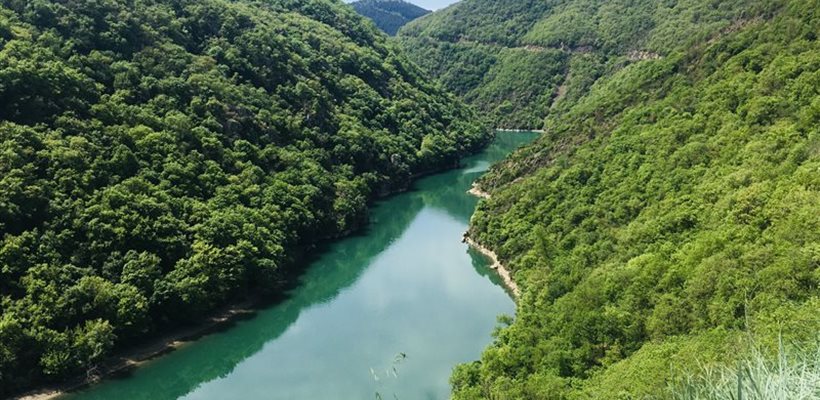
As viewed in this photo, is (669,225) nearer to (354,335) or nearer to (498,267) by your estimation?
(498,267)

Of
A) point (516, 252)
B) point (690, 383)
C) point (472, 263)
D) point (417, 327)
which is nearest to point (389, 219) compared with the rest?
point (472, 263)

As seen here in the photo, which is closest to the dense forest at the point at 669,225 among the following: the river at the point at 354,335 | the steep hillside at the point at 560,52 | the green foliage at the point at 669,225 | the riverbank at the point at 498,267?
the green foliage at the point at 669,225

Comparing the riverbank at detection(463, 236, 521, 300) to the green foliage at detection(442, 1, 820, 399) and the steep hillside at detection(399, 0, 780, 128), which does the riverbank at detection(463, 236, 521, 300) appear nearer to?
the green foliage at detection(442, 1, 820, 399)

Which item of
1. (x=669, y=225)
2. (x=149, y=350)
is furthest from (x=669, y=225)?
(x=149, y=350)

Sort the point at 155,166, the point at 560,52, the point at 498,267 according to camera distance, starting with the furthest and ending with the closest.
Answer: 1. the point at 560,52
2. the point at 498,267
3. the point at 155,166

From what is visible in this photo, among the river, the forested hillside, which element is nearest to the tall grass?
the river

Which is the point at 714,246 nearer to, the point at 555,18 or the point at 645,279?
the point at 645,279

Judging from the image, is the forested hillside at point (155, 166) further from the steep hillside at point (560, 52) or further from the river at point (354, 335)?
the steep hillside at point (560, 52)

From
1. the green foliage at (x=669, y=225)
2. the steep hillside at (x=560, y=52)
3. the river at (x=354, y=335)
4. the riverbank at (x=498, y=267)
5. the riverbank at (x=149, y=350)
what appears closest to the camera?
the green foliage at (x=669, y=225)
